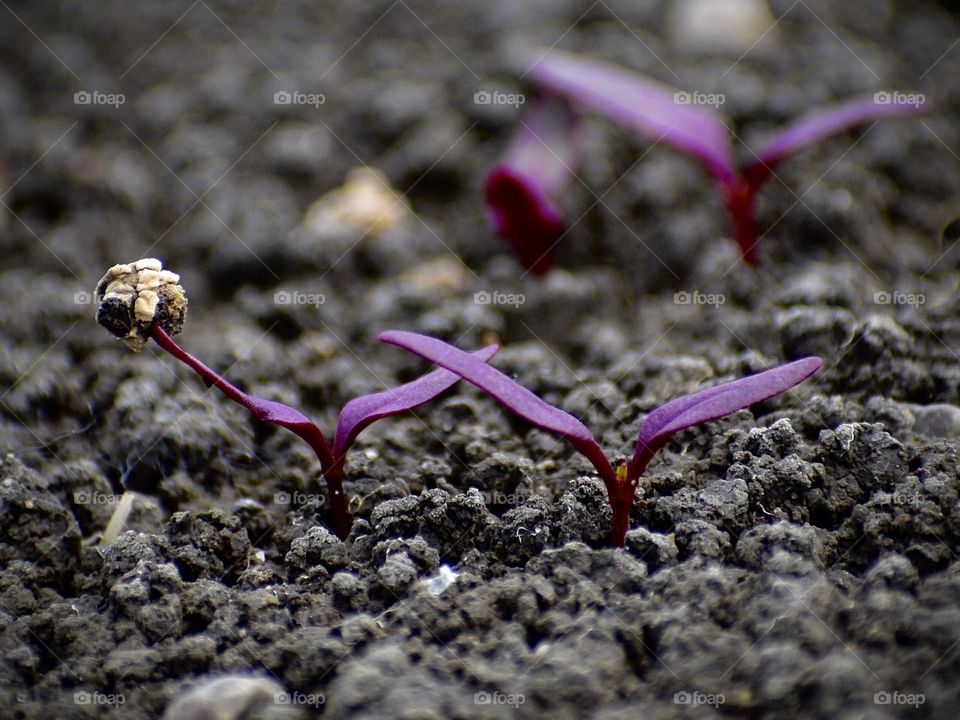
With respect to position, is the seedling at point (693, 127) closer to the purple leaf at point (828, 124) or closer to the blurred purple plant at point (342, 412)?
the purple leaf at point (828, 124)

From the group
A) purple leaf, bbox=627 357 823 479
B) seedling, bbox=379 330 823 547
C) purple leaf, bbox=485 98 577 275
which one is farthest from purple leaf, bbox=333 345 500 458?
purple leaf, bbox=485 98 577 275

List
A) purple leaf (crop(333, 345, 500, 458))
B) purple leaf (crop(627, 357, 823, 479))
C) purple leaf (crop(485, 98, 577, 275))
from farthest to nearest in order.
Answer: purple leaf (crop(485, 98, 577, 275))
purple leaf (crop(333, 345, 500, 458))
purple leaf (crop(627, 357, 823, 479))

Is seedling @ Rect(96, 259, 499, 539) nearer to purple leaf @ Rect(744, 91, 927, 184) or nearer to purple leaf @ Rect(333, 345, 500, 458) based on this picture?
purple leaf @ Rect(333, 345, 500, 458)

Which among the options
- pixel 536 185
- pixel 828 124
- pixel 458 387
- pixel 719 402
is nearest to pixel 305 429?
pixel 458 387

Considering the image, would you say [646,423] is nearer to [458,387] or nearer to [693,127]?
[458,387]

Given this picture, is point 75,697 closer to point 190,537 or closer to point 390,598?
point 190,537

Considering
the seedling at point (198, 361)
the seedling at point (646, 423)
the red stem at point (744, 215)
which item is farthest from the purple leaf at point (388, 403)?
Result: the red stem at point (744, 215)
